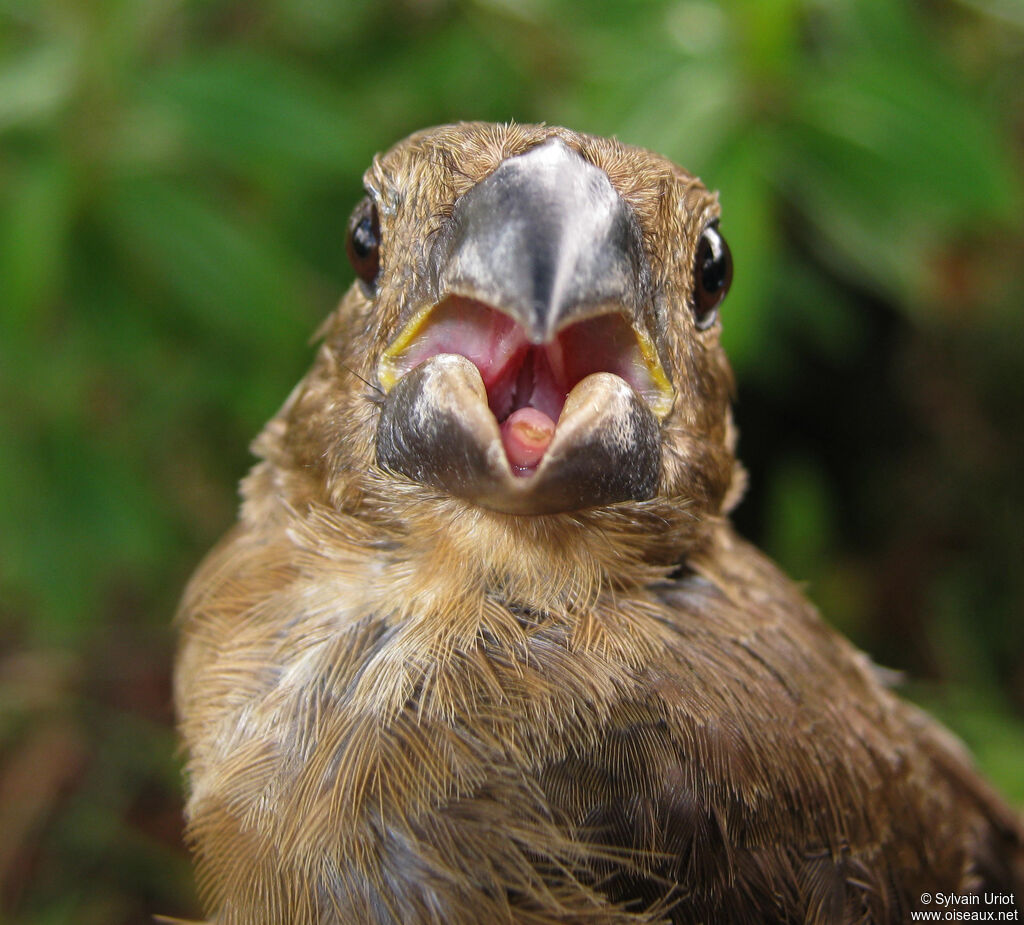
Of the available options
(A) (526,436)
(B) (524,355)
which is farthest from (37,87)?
(A) (526,436)

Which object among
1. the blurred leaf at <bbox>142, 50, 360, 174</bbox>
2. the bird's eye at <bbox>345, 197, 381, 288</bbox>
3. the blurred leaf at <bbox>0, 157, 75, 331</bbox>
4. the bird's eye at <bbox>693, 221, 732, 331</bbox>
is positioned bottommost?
the bird's eye at <bbox>693, 221, 732, 331</bbox>

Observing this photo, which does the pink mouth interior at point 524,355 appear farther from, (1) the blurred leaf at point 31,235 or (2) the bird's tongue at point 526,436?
(1) the blurred leaf at point 31,235

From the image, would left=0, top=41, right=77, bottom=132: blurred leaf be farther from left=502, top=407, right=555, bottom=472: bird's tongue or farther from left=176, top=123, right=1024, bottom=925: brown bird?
left=502, top=407, right=555, bottom=472: bird's tongue

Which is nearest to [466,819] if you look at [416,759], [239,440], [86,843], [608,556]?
[416,759]

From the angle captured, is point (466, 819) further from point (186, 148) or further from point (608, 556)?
point (186, 148)

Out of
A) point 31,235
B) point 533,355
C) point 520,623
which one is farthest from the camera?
point 31,235

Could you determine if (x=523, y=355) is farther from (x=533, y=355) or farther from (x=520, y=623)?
(x=520, y=623)

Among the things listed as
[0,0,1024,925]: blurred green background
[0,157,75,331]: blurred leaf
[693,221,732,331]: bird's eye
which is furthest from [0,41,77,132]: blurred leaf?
[693,221,732,331]: bird's eye
